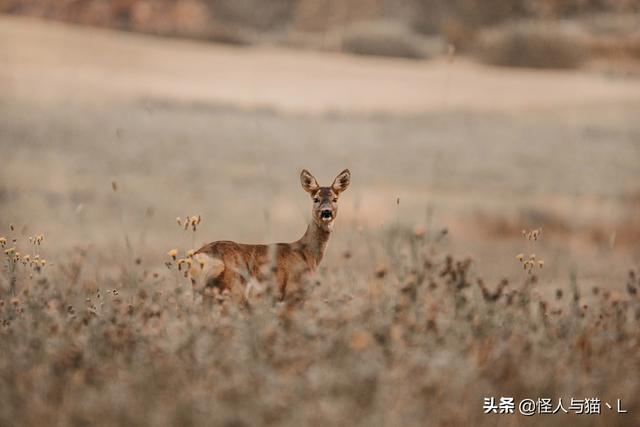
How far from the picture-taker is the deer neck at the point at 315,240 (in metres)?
6.56

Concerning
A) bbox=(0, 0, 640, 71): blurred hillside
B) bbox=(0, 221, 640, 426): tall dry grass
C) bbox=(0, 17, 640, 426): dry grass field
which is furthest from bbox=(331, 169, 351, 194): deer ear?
bbox=(0, 0, 640, 71): blurred hillside

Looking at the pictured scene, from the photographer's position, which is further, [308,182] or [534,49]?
[534,49]

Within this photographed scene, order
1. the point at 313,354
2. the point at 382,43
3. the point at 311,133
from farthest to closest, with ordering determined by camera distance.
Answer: the point at 382,43, the point at 311,133, the point at 313,354

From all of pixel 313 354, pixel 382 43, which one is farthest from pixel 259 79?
pixel 313 354

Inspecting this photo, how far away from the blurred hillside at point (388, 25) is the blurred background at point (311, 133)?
152 millimetres

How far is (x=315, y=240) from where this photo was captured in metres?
6.60

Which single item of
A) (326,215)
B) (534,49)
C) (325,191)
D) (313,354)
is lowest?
(313,354)

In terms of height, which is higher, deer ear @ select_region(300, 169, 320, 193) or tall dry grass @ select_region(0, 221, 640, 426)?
deer ear @ select_region(300, 169, 320, 193)

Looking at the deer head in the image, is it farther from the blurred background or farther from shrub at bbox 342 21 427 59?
shrub at bbox 342 21 427 59

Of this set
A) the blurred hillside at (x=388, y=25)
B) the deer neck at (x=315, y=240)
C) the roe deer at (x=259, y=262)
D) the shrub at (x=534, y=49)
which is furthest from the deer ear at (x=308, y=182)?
the shrub at (x=534, y=49)

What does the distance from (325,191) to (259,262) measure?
0.54m

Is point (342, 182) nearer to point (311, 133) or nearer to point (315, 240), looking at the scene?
point (315, 240)

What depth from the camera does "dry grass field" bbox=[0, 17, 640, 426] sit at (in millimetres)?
4414

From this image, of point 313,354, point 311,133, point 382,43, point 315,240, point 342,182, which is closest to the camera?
point 313,354
